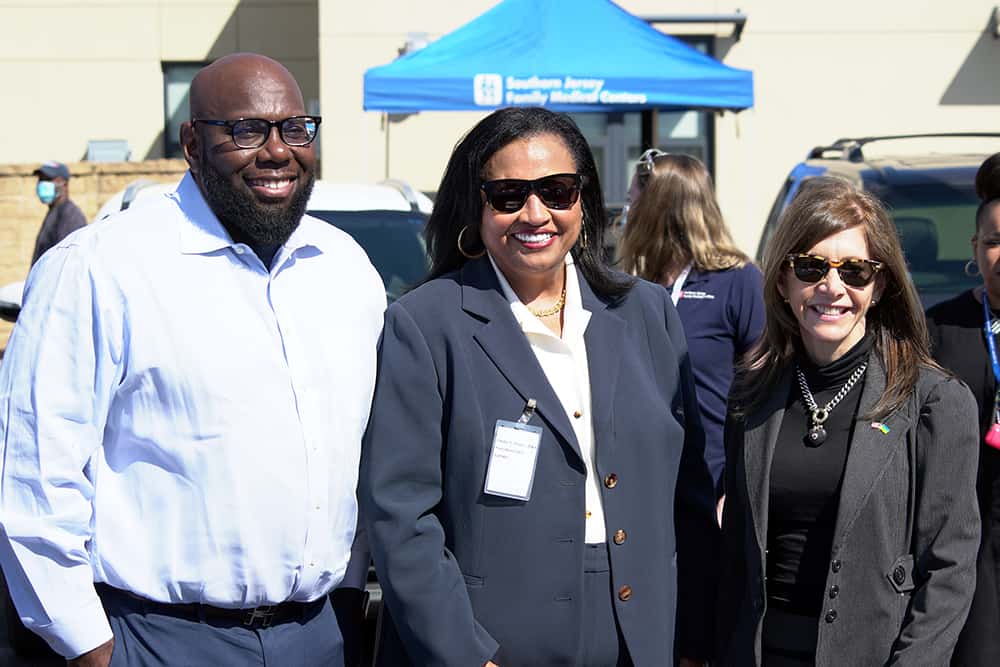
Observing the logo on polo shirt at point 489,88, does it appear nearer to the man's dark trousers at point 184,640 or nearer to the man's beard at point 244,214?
the man's beard at point 244,214

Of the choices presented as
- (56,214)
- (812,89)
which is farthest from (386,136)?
(812,89)

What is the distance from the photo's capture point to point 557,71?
909cm

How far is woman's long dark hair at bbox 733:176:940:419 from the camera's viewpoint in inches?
119

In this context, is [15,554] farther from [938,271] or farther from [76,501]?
[938,271]

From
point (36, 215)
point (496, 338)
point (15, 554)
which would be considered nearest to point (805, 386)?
point (496, 338)

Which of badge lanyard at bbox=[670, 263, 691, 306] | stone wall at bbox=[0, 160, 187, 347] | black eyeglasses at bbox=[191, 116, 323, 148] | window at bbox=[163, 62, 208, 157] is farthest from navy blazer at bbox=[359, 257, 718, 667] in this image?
window at bbox=[163, 62, 208, 157]

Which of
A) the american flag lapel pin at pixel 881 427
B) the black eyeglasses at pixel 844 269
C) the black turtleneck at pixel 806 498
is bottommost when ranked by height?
the black turtleneck at pixel 806 498

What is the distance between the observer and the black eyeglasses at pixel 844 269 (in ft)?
9.75

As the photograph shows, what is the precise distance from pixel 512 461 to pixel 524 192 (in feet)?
1.99

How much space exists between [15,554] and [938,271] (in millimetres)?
5143

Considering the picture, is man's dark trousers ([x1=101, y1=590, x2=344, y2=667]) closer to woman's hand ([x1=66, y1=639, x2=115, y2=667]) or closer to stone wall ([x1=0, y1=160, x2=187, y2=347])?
woman's hand ([x1=66, y1=639, x2=115, y2=667])

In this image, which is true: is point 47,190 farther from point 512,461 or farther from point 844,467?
point 844,467

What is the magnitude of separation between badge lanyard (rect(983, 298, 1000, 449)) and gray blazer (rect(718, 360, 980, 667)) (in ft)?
0.83

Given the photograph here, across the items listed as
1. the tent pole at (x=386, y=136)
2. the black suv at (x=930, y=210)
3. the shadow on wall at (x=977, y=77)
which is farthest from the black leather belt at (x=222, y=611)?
the shadow on wall at (x=977, y=77)
